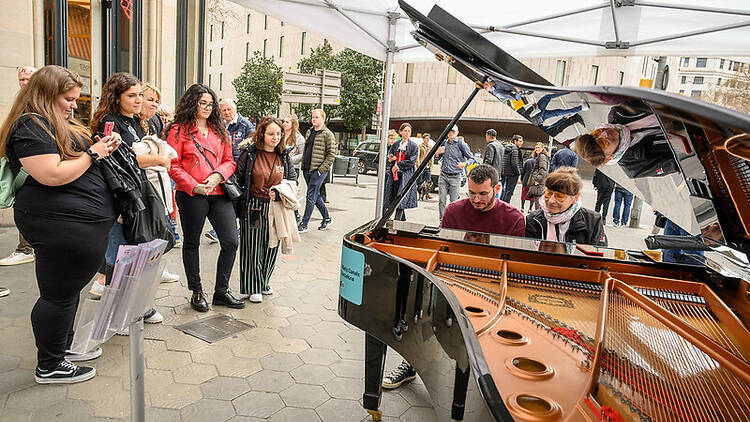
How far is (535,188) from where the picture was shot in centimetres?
911

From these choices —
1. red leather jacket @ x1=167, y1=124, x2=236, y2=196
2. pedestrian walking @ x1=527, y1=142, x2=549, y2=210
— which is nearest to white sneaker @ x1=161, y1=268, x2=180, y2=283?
red leather jacket @ x1=167, y1=124, x2=236, y2=196

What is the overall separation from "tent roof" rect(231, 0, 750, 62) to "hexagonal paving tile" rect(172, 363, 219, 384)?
377cm

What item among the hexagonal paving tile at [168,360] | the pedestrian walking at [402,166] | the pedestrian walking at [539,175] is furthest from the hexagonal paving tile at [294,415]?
the pedestrian walking at [539,175]

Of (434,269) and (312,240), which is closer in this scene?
(434,269)

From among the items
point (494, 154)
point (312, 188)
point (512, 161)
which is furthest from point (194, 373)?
point (512, 161)

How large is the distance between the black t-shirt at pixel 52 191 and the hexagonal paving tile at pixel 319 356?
1542mm

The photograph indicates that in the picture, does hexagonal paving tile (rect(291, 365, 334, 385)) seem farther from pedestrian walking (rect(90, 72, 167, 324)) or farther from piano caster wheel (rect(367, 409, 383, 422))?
pedestrian walking (rect(90, 72, 167, 324))

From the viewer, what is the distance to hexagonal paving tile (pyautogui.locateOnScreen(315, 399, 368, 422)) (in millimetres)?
2594

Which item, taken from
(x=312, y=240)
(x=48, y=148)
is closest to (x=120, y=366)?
(x=48, y=148)

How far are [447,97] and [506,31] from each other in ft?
86.7

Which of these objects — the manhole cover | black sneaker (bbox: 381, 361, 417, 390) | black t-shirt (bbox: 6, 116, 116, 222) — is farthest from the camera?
the manhole cover

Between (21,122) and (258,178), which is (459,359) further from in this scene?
(258,178)

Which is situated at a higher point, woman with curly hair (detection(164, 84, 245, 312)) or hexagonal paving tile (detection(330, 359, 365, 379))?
woman with curly hair (detection(164, 84, 245, 312))

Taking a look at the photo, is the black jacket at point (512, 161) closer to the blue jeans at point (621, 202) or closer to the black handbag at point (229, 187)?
the blue jeans at point (621, 202)
